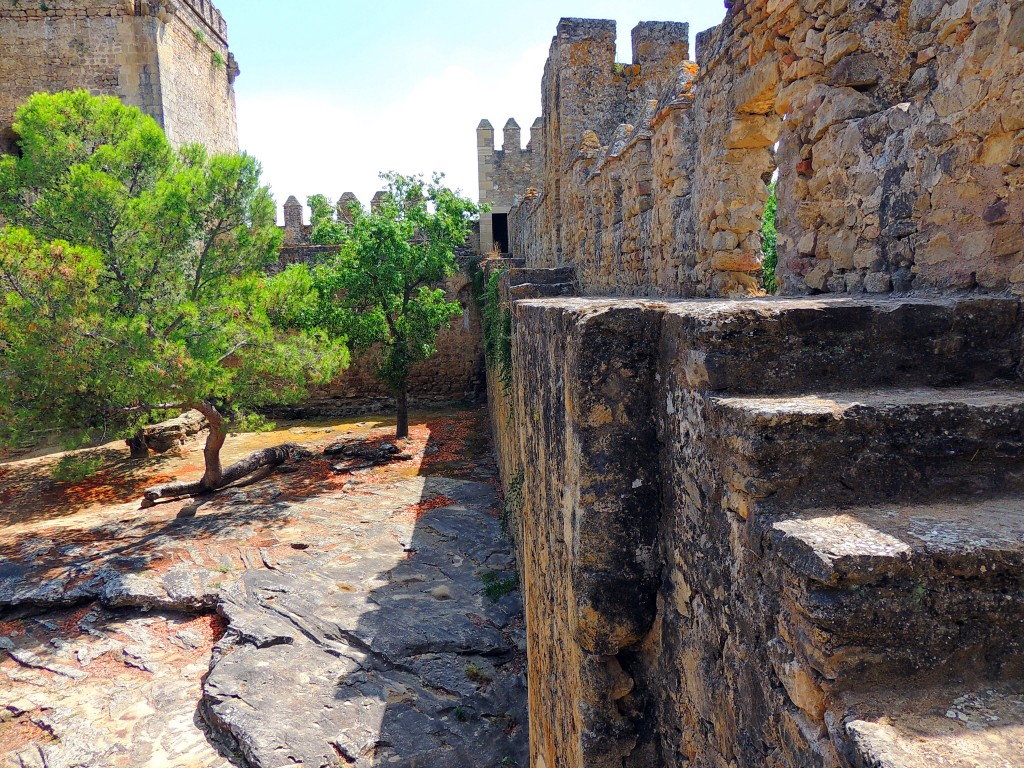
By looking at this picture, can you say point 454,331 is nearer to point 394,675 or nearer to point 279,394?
point 279,394

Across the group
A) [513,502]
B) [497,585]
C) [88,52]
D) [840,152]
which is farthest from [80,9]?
[840,152]

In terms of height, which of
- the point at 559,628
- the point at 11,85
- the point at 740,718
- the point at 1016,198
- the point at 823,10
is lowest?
the point at 559,628

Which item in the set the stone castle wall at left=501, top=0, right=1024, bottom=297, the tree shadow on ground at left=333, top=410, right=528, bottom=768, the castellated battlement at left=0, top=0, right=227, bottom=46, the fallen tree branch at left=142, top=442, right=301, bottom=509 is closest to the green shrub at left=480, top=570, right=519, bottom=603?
the tree shadow on ground at left=333, top=410, right=528, bottom=768

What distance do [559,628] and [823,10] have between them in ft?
8.54

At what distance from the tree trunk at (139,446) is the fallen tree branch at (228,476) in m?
2.33

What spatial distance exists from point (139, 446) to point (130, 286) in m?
4.63

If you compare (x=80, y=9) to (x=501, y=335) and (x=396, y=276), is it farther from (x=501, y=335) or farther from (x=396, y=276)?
(x=501, y=335)

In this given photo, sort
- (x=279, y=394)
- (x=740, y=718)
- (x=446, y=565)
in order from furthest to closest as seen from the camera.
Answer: (x=279, y=394) < (x=446, y=565) < (x=740, y=718)

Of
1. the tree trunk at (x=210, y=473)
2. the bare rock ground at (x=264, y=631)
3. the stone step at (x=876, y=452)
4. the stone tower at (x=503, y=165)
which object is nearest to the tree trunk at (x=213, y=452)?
the tree trunk at (x=210, y=473)

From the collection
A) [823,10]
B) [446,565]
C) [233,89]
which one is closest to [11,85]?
[233,89]

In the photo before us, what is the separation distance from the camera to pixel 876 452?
4.39ft

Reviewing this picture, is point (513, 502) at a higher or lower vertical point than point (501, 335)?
lower

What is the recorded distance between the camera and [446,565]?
7598mm

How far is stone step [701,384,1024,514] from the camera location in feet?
4.33
